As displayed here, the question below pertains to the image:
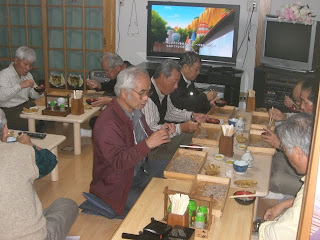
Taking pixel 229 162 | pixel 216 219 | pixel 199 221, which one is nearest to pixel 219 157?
pixel 229 162

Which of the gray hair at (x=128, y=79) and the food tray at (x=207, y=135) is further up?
the gray hair at (x=128, y=79)

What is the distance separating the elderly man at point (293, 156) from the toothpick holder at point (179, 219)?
1.27 ft

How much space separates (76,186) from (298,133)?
2453 mm

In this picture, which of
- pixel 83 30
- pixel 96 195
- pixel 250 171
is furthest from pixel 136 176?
pixel 83 30

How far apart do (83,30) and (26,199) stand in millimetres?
4918

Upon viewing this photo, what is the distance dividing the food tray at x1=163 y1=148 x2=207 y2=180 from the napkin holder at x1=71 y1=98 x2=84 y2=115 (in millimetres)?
1733

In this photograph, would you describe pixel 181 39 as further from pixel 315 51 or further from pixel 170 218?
pixel 170 218

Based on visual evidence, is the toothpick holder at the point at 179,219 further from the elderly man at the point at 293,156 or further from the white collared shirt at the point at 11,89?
the white collared shirt at the point at 11,89

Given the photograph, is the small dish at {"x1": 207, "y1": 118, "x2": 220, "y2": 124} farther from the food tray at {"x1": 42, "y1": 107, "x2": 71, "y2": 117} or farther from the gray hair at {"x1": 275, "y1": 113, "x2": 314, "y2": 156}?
the food tray at {"x1": 42, "y1": 107, "x2": 71, "y2": 117}

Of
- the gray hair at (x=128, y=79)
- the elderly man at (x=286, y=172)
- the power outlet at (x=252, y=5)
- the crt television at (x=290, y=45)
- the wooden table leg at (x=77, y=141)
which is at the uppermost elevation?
the power outlet at (x=252, y=5)

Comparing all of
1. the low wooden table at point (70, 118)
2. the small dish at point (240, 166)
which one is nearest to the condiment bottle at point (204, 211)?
the small dish at point (240, 166)

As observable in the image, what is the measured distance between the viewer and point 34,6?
671cm

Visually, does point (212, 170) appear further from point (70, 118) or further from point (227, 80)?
point (227, 80)

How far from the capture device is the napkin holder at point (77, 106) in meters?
4.37
